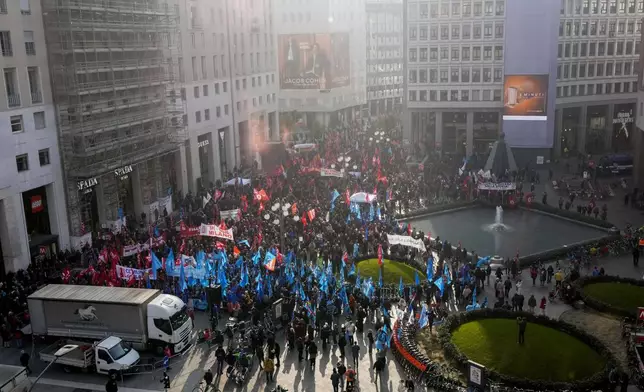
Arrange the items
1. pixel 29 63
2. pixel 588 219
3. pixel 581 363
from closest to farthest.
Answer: pixel 581 363 → pixel 29 63 → pixel 588 219

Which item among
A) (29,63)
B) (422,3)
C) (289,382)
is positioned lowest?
(289,382)

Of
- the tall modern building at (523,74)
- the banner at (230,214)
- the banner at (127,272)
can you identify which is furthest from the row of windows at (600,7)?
the banner at (127,272)

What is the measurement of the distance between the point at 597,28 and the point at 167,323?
70374mm

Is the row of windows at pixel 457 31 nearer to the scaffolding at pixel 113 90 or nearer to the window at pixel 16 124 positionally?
the scaffolding at pixel 113 90

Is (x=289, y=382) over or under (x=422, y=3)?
under

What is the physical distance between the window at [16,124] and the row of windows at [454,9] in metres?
53.4

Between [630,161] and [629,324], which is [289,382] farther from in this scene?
[630,161]

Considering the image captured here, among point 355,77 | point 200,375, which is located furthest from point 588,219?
point 355,77

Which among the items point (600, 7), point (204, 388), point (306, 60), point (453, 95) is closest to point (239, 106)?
point (306, 60)

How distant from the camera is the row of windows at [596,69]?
78.8m

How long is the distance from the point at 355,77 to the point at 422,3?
33.6m

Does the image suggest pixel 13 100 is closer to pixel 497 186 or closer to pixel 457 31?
pixel 497 186

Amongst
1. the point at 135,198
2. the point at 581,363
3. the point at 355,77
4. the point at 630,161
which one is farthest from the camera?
the point at 355,77

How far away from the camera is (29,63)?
1671 inches
